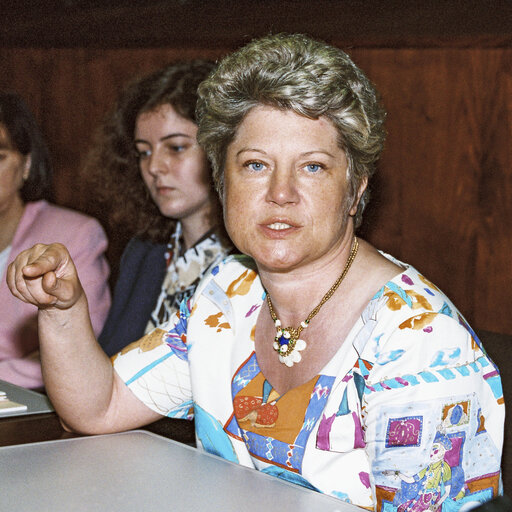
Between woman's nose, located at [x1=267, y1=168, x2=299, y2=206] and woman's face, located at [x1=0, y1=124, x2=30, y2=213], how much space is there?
194 centimetres

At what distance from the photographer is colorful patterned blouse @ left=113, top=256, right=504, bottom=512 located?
1.10 metres

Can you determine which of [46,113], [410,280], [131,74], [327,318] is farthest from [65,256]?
[46,113]

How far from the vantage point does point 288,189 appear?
128cm

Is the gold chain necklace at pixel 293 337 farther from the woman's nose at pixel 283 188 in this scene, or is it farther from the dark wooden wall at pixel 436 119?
the dark wooden wall at pixel 436 119

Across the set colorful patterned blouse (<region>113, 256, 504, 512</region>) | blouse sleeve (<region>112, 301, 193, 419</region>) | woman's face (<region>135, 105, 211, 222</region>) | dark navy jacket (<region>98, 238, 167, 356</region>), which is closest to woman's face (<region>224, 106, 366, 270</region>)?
colorful patterned blouse (<region>113, 256, 504, 512</region>)

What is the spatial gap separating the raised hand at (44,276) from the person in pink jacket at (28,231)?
1316 mm

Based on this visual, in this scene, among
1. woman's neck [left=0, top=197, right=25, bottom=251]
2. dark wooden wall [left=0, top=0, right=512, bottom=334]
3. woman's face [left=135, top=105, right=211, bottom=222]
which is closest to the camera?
dark wooden wall [left=0, top=0, right=512, bottom=334]

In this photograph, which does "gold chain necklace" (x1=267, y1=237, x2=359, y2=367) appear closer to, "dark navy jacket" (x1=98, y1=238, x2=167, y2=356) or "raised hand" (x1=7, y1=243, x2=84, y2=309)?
"raised hand" (x1=7, y1=243, x2=84, y2=309)

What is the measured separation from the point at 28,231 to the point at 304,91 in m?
1.90

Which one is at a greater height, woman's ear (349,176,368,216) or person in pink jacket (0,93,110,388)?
woman's ear (349,176,368,216)

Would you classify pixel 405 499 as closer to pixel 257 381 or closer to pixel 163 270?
pixel 257 381

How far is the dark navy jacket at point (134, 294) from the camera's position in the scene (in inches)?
99.9

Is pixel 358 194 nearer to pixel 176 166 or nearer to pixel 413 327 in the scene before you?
pixel 413 327

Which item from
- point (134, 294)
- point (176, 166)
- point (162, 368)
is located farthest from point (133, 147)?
point (162, 368)
